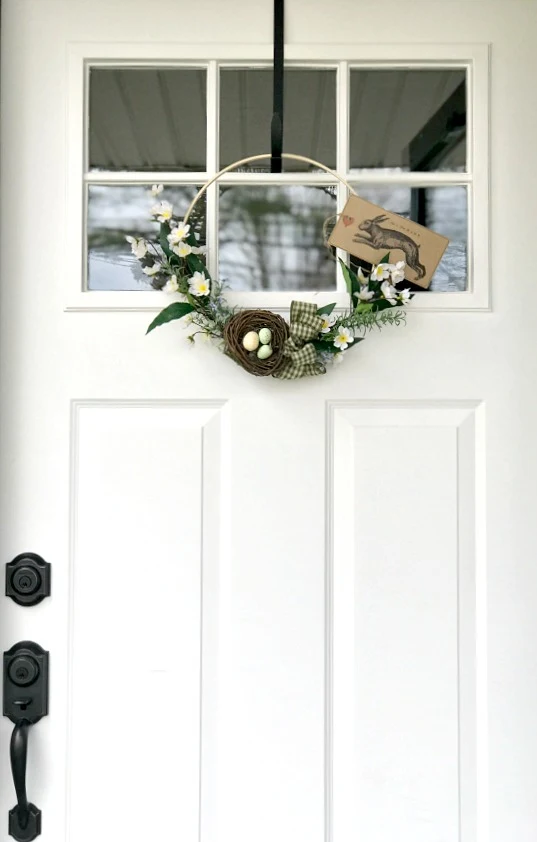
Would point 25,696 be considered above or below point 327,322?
below

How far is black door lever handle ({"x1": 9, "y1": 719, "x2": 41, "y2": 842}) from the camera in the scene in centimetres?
91

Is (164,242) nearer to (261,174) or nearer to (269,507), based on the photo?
(261,174)

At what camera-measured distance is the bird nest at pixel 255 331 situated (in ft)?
2.89

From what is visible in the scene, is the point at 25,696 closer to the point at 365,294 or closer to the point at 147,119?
the point at 365,294

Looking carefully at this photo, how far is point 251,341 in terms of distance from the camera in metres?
0.87

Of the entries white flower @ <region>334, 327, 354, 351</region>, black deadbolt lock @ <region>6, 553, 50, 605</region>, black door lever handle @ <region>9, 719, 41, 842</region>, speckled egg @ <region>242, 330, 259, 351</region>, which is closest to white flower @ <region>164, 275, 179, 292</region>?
speckled egg @ <region>242, 330, 259, 351</region>

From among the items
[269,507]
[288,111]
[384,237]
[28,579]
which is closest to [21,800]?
[28,579]

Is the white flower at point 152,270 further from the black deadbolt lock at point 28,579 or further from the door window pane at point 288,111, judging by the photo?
Answer: the black deadbolt lock at point 28,579

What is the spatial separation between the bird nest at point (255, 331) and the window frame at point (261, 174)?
0.07 m

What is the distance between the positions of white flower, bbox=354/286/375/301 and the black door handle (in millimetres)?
689

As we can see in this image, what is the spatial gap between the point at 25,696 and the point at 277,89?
0.95m

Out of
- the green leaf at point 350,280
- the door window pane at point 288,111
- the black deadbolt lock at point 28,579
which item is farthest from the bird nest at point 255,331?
the black deadbolt lock at point 28,579

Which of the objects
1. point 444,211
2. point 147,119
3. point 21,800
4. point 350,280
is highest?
point 147,119

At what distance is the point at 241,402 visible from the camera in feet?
3.14
